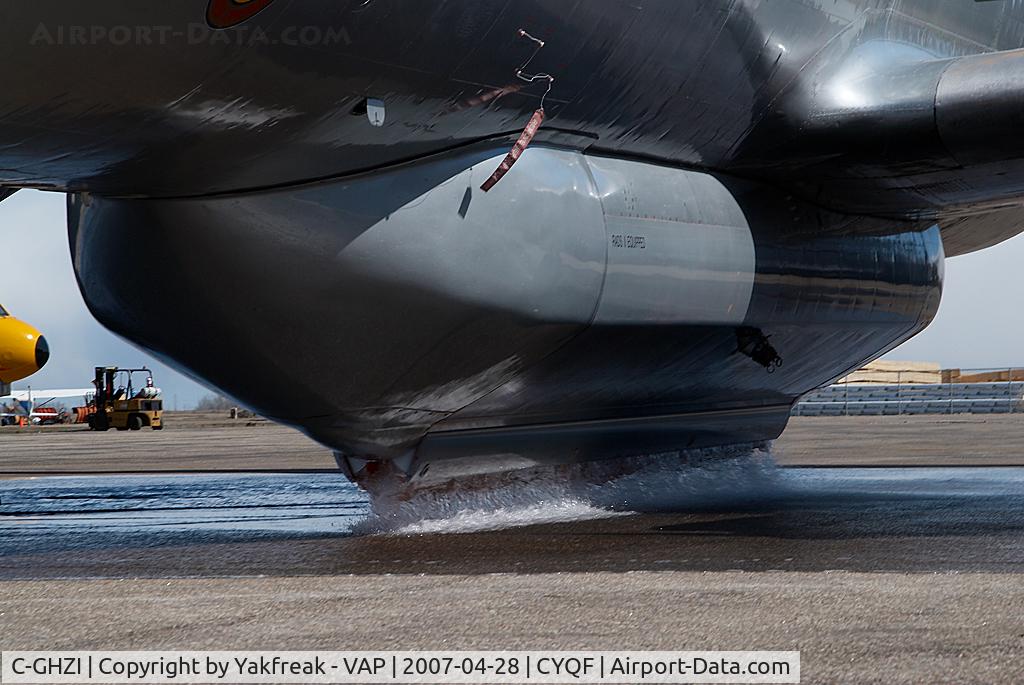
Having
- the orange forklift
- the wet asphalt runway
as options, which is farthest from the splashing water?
the orange forklift

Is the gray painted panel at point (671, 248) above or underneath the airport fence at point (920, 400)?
underneath

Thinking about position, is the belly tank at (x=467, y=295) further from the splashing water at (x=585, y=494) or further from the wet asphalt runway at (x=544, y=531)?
the wet asphalt runway at (x=544, y=531)

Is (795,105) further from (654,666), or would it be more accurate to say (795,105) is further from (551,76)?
(654,666)

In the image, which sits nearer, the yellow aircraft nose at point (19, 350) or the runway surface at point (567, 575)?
the runway surface at point (567, 575)

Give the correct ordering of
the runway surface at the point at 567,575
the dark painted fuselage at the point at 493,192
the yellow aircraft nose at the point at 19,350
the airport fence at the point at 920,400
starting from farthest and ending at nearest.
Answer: the airport fence at the point at 920,400 → the yellow aircraft nose at the point at 19,350 → the dark painted fuselage at the point at 493,192 → the runway surface at the point at 567,575

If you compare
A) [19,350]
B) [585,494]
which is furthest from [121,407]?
[585,494]

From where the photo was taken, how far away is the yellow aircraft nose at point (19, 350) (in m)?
31.1

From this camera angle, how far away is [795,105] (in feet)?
30.8

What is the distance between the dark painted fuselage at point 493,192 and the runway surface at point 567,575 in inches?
38.4

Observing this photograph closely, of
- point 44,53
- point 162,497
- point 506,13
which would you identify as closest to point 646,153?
point 506,13

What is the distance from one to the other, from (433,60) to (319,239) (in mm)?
1220

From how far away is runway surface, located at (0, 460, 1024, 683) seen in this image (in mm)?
4352
